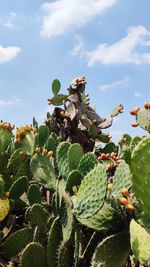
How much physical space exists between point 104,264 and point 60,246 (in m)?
0.31

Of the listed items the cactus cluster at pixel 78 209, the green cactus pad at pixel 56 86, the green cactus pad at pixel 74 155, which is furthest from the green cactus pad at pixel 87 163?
the green cactus pad at pixel 56 86

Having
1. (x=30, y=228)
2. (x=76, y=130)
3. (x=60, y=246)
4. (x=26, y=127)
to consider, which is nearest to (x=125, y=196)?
(x=60, y=246)

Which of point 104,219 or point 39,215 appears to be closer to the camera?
point 104,219

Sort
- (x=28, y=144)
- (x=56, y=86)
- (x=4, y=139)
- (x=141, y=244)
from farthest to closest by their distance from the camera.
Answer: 1. (x=56, y=86)
2. (x=4, y=139)
3. (x=28, y=144)
4. (x=141, y=244)

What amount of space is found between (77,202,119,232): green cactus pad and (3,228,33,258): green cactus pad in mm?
504

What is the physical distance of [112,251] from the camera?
1.96 m

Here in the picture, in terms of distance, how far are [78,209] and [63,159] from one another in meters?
0.47

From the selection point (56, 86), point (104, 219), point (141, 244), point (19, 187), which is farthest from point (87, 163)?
point (56, 86)

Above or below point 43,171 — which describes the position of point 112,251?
below

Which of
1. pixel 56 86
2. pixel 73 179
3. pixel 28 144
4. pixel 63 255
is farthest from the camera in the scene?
pixel 56 86

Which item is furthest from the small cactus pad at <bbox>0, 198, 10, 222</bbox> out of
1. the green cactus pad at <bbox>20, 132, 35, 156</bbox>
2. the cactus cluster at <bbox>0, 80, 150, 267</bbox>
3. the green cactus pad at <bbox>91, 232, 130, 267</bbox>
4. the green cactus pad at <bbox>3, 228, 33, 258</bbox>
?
the green cactus pad at <bbox>91, 232, 130, 267</bbox>

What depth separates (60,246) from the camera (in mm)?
2209

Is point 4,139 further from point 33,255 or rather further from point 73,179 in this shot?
point 33,255

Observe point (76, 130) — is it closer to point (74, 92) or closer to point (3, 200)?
point (74, 92)
